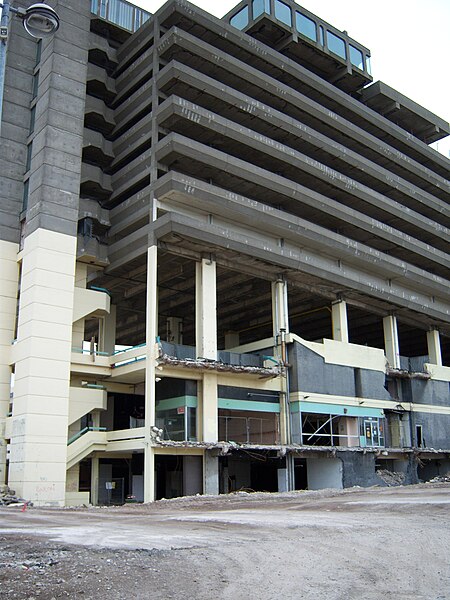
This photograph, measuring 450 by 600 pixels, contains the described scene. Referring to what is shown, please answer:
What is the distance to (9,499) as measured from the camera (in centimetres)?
3369

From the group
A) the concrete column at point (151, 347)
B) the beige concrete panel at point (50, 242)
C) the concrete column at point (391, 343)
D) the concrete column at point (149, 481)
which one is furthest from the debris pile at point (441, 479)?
the beige concrete panel at point (50, 242)

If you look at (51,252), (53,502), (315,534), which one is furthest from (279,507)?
(51,252)

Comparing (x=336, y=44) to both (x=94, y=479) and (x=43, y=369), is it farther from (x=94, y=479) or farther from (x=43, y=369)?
(x=94, y=479)

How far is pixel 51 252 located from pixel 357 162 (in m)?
28.0

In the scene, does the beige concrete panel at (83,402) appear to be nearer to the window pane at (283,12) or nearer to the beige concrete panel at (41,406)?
the beige concrete panel at (41,406)

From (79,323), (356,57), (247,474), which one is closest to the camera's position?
(79,323)

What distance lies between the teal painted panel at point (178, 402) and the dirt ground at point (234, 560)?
20.2 m

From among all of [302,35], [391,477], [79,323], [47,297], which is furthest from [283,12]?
[391,477]

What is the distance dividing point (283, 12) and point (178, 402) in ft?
108

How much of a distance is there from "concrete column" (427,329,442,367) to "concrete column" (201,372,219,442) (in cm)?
2680

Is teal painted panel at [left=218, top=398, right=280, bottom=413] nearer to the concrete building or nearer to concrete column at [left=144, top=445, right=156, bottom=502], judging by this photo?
the concrete building

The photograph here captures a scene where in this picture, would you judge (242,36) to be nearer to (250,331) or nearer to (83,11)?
(83,11)

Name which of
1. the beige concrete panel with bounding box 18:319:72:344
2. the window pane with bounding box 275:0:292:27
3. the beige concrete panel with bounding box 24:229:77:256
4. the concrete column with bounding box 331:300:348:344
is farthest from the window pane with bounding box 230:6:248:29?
the beige concrete panel with bounding box 18:319:72:344

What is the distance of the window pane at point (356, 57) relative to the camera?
56.7m
